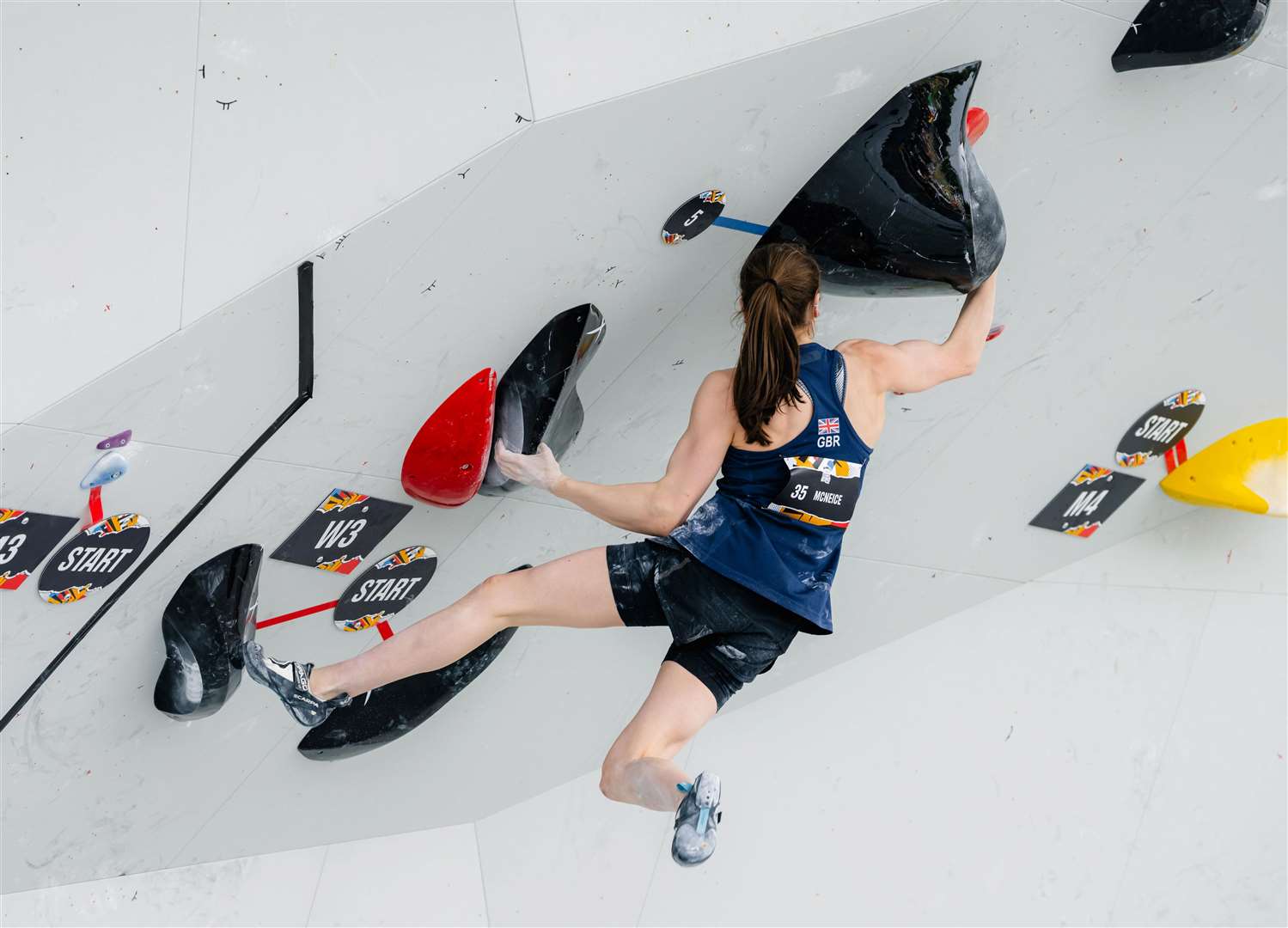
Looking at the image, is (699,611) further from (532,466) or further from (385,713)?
(385,713)

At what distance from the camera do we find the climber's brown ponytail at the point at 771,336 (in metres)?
2.02

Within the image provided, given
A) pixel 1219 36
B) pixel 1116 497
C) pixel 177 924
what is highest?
pixel 1219 36

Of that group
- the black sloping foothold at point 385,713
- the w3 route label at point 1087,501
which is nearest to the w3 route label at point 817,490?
the black sloping foothold at point 385,713

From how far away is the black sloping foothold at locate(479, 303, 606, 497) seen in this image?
90.3 inches

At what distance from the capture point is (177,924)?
2717 mm

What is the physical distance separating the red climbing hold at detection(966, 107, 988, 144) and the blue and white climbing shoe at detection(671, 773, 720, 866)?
4.21 ft

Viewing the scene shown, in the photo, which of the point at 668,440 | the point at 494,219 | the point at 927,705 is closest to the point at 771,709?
the point at 927,705

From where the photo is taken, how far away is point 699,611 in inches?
82.7

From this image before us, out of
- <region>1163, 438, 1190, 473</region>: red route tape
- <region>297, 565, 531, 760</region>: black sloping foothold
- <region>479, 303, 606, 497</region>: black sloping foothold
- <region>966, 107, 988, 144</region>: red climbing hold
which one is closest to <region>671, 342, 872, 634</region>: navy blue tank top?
<region>479, 303, 606, 497</region>: black sloping foothold

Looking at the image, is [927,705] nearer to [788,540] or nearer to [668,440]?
[668,440]

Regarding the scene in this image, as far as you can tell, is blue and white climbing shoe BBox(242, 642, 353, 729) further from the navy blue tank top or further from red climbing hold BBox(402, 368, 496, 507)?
the navy blue tank top

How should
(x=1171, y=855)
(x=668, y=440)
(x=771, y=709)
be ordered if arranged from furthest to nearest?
(x=1171, y=855), (x=771, y=709), (x=668, y=440)

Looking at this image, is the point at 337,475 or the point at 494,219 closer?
the point at 494,219

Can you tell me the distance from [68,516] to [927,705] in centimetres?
221
